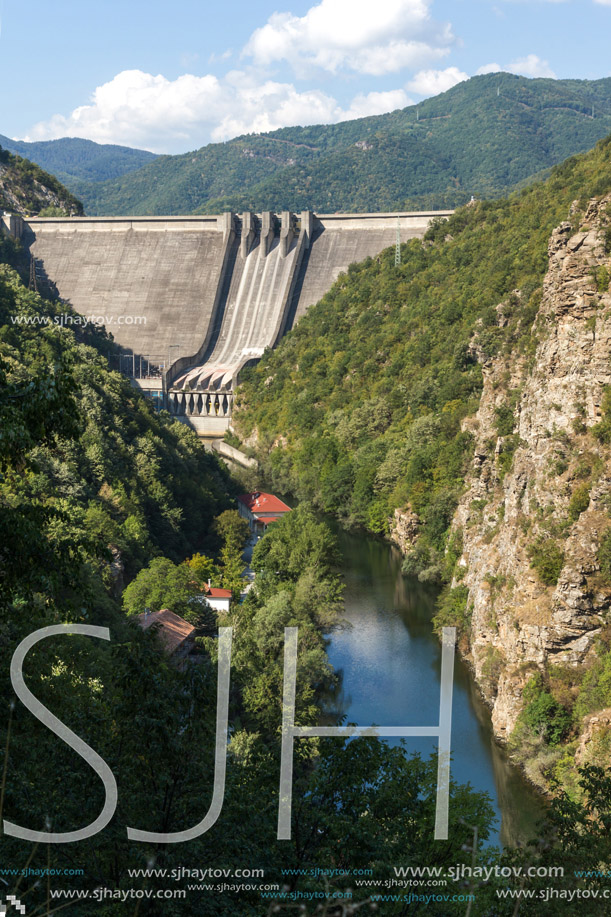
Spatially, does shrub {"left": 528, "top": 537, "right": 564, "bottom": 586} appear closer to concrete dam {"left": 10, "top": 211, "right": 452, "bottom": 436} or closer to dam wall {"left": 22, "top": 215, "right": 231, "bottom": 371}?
concrete dam {"left": 10, "top": 211, "right": 452, "bottom": 436}

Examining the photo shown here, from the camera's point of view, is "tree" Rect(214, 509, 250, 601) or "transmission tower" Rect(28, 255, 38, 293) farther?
"transmission tower" Rect(28, 255, 38, 293)

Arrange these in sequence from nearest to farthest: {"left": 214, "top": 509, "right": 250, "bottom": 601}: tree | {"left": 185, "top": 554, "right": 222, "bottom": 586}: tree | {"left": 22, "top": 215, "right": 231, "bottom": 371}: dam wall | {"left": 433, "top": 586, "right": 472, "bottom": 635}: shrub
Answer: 1. {"left": 433, "top": 586, "right": 472, "bottom": 635}: shrub
2. {"left": 185, "top": 554, "right": 222, "bottom": 586}: tree
3. {"left": 214, "top": 509, "right": 250, "bottom": 601}: tree
4. {"left": 22, "top": 215, "right": 231, "bottom": 371}: dam wall

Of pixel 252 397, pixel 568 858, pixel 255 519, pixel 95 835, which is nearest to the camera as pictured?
pixel 95 835

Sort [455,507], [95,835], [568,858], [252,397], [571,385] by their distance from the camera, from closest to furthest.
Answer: [95,835] < [568,858] < [571,385] < [455,507] < [252,397]

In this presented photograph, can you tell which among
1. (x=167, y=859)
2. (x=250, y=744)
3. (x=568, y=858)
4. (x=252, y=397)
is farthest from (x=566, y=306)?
(x=252, y=397)

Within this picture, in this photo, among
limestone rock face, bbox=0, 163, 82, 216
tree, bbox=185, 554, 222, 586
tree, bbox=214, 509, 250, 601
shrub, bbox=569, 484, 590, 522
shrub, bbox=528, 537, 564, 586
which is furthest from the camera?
limestone rock face, bbox=0, 163, 82, 216

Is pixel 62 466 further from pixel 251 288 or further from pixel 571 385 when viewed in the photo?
pixel 251 288

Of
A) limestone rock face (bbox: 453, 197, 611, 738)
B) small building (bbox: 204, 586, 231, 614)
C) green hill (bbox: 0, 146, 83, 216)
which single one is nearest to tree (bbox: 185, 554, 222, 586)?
small building (bbox: 204, 586, 231, 614)
